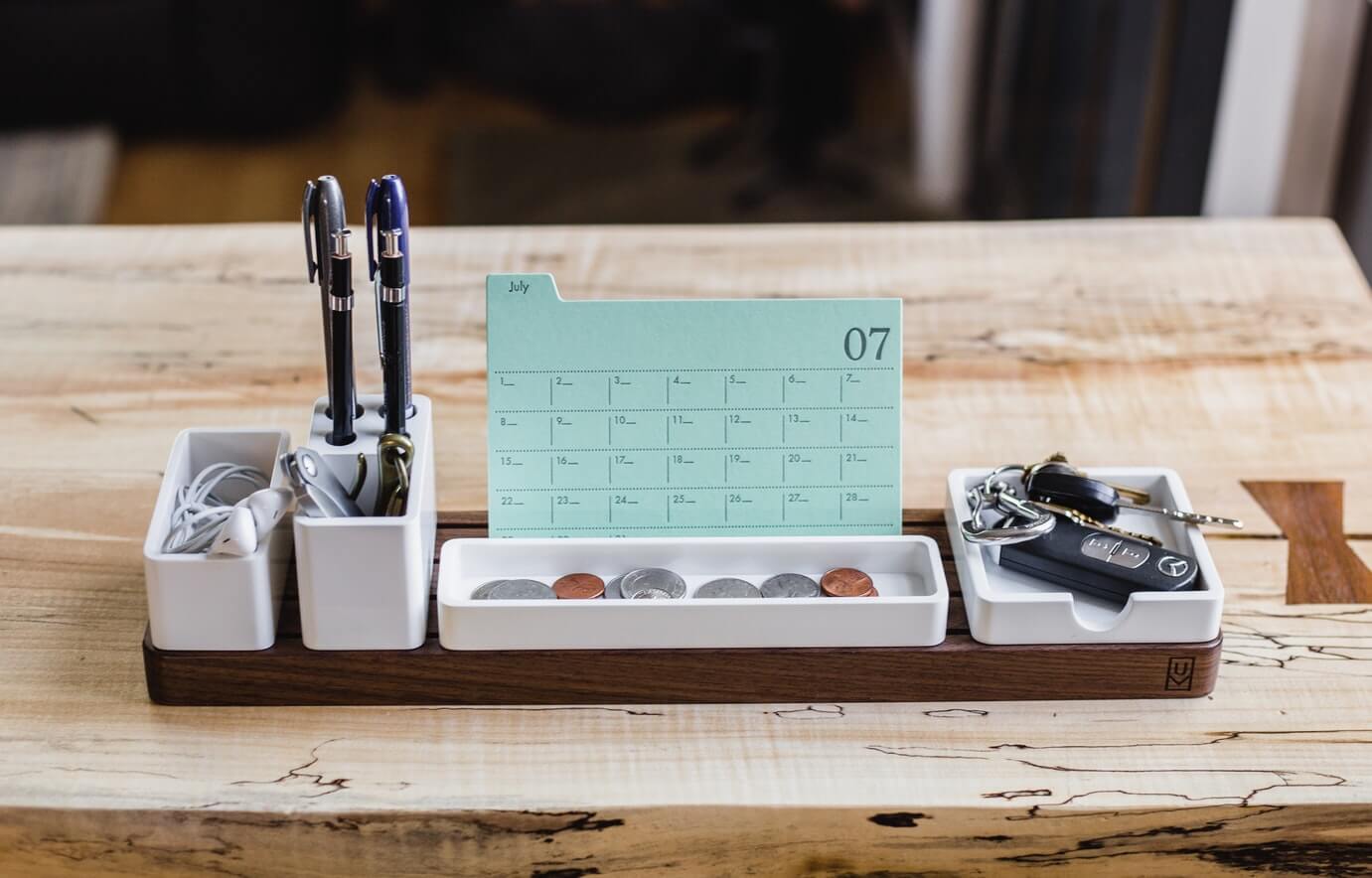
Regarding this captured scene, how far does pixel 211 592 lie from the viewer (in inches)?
36.6

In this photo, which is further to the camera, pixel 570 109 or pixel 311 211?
pixel 570 109

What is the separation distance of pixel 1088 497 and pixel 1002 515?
61 millimetres

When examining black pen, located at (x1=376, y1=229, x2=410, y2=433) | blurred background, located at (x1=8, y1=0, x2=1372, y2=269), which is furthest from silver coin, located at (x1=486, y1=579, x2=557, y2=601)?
blurred background, located at (x1=8, y1=0, x2=1372, y2=269)

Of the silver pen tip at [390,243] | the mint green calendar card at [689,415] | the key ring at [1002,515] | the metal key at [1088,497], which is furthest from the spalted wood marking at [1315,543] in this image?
the silver pen tip at [390,243]

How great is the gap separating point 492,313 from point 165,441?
43cm

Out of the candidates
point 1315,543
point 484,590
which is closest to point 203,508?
point 484,590

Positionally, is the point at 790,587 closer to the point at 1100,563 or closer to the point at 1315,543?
the point at 1100,563

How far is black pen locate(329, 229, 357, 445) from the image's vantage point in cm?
94

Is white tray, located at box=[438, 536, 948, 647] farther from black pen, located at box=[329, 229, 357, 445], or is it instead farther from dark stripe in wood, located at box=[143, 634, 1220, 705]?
black pen, located at box=[329, 229, 357, 445]

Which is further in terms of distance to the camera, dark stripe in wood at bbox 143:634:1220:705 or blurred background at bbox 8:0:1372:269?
blurred background at bbox 8:0:1372:269

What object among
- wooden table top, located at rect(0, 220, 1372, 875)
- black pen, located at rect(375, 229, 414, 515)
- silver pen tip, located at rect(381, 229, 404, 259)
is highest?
silver pen tip, located at rect(381, 229, 404, 259)

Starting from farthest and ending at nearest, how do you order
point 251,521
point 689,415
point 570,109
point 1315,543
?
point 570,109 → point 1315,543 → point 689,415 → point 251,521

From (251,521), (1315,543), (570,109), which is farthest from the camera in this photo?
(570,109)

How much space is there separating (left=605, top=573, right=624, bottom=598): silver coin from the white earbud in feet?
0.70
